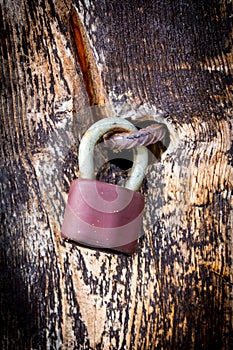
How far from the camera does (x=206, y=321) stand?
75 centimetres

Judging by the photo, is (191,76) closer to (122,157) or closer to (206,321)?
(122,157)

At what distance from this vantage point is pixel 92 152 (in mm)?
658

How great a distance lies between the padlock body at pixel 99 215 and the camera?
616 mm

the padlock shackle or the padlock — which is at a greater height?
the padlock shackle

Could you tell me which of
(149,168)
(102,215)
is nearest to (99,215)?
(102,215)

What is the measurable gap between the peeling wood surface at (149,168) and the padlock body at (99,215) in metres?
0.10

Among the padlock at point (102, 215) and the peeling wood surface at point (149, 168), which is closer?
the padlock at point (102, 215)

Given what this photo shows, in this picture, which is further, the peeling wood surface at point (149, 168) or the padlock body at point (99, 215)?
the peeling wood surface at point (149, 168)

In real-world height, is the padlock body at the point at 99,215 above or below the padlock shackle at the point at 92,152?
below

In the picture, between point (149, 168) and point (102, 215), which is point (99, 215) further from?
point (149, 168)

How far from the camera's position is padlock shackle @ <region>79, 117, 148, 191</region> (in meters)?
0.65

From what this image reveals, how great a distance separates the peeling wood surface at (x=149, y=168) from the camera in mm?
720

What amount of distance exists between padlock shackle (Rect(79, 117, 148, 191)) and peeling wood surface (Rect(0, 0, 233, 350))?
47 mm

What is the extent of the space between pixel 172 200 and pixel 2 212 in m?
0.29
